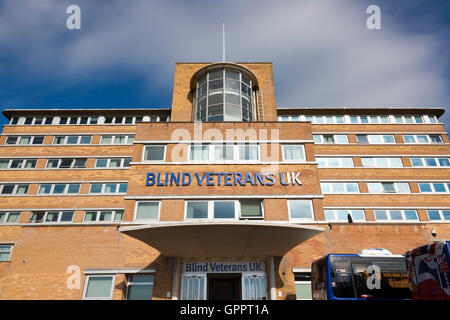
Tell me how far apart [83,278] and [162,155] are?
853cm

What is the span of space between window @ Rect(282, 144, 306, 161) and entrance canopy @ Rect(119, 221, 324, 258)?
21.2 ft

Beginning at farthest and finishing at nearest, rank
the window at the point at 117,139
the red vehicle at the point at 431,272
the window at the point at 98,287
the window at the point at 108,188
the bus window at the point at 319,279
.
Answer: the window at the point at 117,139
the window at the point at 108,188
the window at the point at 98,287
the bus window at the point at 319,279
the red vehicle at the point at 431,272

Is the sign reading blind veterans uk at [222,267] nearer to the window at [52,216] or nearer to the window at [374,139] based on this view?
the window at [52,216]

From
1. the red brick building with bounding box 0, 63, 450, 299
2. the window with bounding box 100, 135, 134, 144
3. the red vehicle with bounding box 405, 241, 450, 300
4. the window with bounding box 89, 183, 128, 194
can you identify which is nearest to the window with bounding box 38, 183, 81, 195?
the window with bounding box 89, 183, 128, 194

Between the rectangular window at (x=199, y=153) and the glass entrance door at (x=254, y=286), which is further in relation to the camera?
the rectangular window at (x=199, y=153)

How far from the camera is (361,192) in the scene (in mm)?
33531

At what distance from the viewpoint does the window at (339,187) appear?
33719 mm

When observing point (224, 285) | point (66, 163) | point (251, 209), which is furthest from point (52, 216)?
point (251, 209)

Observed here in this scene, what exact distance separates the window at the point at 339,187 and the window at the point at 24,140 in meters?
36.4

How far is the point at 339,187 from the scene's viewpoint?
34000 mm

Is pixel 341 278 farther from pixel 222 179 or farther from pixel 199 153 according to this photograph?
pixel 199 153

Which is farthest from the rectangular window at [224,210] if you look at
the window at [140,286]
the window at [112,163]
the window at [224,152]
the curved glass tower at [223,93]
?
the window at [112,163]

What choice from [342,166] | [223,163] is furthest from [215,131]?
[342,166]
